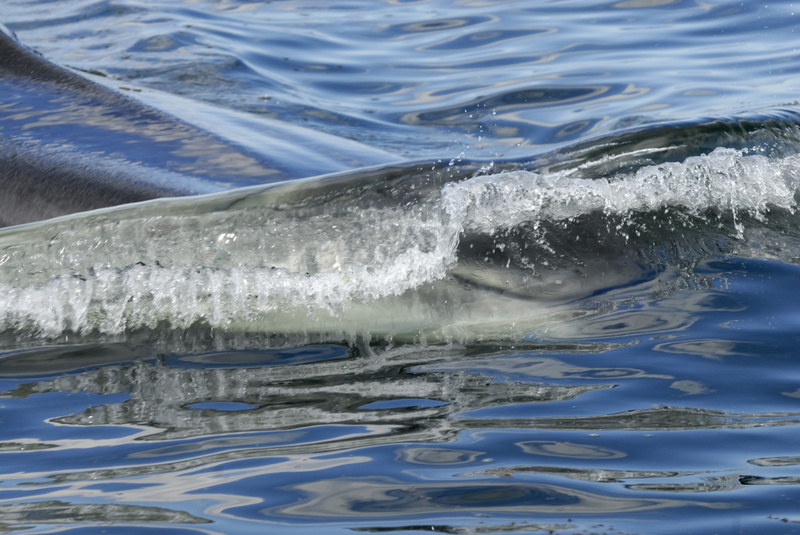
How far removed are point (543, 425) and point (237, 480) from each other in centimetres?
86

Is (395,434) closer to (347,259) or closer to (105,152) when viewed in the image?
(347,259)

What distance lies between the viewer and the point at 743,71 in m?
8.73

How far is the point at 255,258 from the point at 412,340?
0.66 metres

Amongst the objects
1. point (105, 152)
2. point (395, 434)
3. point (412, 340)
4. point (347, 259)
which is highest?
point (105, 152)

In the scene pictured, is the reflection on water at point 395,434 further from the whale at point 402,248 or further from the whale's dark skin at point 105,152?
the whale's dark skin at point 105,152

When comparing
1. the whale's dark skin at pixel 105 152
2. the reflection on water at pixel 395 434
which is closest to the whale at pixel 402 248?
the reflection on water at pixel 395 434

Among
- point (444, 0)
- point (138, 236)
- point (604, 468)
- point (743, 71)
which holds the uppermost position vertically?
point (444, 0)

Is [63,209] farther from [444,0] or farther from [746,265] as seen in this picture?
[444,0]

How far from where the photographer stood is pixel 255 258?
407 cm

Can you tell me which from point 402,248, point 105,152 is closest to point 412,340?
point 402,248

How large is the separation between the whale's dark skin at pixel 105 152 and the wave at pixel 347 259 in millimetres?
1378

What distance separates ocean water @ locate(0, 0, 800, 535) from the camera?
110 inches

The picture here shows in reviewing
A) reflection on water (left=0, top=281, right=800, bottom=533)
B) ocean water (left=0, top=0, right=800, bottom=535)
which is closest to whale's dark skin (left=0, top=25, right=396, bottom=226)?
ocean water (left=0, top=0, right=800, bottom=535)

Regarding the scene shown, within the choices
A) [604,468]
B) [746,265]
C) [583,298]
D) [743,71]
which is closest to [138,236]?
[583,298]
